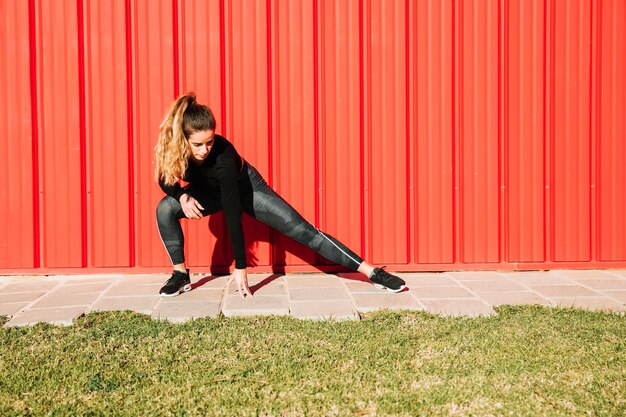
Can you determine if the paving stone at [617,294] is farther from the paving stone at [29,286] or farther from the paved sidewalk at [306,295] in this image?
the paving stone at [29,286]

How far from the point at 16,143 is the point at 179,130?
175 centimetres

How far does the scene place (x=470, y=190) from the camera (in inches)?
184

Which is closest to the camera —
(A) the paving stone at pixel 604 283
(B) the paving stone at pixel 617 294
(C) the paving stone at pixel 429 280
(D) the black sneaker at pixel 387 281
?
(B) the paving stone at pixel 617 294

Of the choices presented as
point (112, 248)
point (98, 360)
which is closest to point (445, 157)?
point (112, 248)

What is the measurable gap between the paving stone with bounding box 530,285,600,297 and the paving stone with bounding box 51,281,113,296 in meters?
2.98

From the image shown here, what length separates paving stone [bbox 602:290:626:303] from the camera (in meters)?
3.74

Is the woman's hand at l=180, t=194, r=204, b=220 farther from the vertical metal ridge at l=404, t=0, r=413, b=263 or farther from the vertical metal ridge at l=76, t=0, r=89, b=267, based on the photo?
the vertical metal ridge at l=404, t=0, r=413, b=263

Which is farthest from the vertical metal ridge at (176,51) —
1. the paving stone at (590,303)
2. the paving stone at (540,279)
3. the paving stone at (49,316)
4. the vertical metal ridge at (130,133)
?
the paving stone at (590,303)

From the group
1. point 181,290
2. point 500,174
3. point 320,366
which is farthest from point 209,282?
point 500,174

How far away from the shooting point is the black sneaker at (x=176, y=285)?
12.5ft

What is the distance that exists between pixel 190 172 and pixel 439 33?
89.0 inches

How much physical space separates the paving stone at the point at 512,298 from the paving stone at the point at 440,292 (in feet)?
0.37

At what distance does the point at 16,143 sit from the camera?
451cm

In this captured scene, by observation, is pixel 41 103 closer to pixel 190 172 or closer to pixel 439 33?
pixel 190 172
